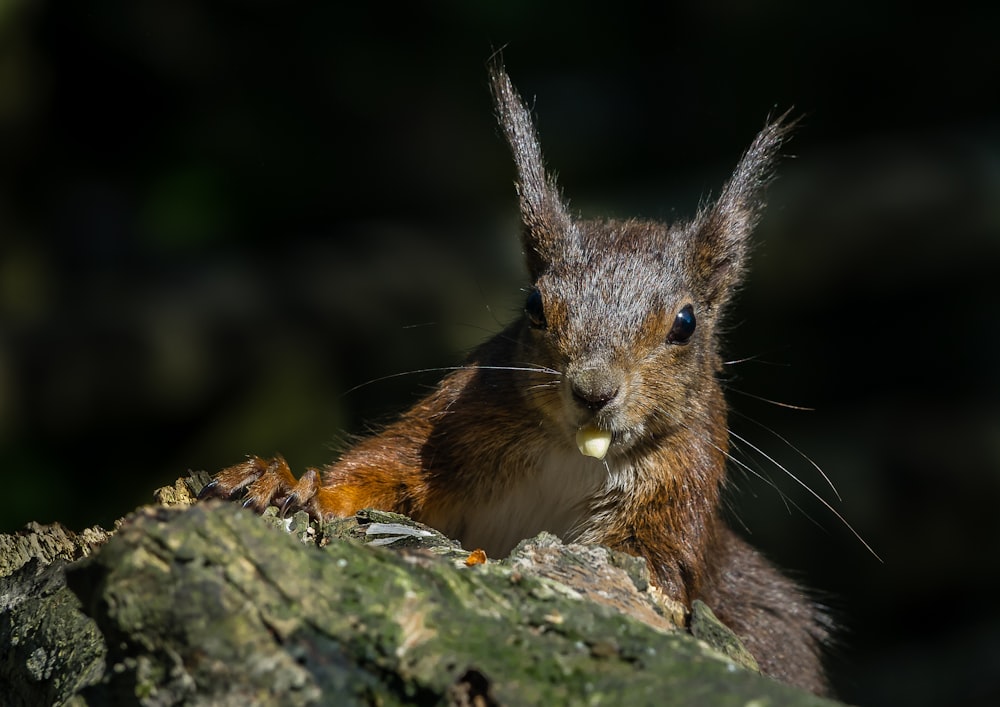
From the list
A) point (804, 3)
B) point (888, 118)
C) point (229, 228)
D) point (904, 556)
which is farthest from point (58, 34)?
point (904, 556)

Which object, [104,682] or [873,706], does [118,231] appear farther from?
[104,682]

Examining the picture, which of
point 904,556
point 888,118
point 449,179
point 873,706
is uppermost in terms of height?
point 888,118

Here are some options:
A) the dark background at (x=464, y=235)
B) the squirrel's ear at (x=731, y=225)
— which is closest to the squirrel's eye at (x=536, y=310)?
the squirrel's ear at (x=731, y=225)

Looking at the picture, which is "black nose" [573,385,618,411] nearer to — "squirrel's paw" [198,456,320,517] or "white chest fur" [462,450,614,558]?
"white chest fur" [462,450,614,558]

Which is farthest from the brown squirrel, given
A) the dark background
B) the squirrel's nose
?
the dark background

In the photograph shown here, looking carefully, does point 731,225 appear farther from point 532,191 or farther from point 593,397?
point 593,397

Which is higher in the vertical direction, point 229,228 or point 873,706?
point 229,228

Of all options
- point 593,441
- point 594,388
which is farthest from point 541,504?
point 594,388
